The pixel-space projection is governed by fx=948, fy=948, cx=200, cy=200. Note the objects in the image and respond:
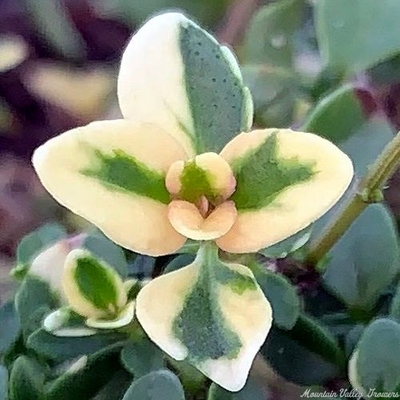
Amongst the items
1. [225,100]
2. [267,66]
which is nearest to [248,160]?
[225,100]

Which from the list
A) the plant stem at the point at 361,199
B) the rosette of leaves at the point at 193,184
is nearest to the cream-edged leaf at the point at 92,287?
A: the rosette of leaves at the point at 193,184

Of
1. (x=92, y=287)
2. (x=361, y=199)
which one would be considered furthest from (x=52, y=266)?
(x=361, y=199)

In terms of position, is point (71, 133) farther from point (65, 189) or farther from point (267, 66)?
point (267, 66)

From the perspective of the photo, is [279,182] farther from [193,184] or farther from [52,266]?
[52,266]

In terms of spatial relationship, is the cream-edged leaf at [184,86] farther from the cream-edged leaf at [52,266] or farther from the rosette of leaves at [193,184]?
the cream-edged leaf at [52,266]

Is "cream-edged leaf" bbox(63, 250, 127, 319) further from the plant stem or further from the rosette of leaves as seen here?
the plant stem

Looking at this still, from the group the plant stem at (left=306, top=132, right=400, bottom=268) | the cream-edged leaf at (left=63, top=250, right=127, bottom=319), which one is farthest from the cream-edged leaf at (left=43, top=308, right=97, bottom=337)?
the plant stem at (left=306, top=132, right=400, bottom=268)

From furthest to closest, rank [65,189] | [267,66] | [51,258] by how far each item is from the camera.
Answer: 1. [267,66]
2. [51,258]
3. [65,189]
